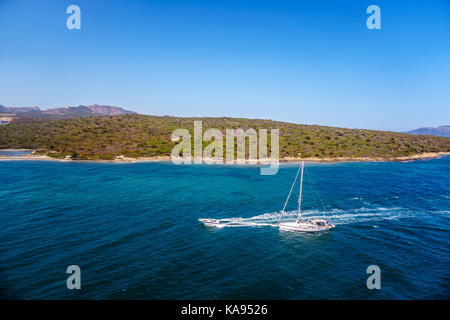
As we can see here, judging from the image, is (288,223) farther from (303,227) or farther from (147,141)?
(147,141)

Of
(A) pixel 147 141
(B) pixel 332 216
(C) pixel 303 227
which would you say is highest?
(A) pixel 147 141

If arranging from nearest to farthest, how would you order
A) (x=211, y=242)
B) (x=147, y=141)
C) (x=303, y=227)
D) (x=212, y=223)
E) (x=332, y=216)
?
(x=211, y=242)
(x=303, y=227)
(x=212, y=223)
(x=332, y=216)
(x=147, y=141)

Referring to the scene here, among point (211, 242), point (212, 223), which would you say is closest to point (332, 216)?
point (212, 223)

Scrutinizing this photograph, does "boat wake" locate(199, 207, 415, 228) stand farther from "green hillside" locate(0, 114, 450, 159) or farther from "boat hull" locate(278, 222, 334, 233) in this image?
"green hillside" locate(0, 114, 450, 159)

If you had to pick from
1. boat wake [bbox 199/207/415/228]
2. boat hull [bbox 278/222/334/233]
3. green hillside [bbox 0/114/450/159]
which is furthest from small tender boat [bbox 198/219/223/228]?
green hillside [bbox 0/114/450/159]

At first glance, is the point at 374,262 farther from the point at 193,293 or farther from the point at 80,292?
the point at 80,292

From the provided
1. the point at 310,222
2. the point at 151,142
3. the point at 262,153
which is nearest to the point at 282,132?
the point at 262,153

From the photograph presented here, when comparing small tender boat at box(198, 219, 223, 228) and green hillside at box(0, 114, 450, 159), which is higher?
green hillside at box(0, 114, 450, 159)

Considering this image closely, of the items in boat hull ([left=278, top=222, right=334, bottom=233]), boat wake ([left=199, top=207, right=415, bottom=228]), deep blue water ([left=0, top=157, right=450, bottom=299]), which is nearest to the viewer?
Answer: deep blue water ([left=0, top=157, right=450, bottom=299])
